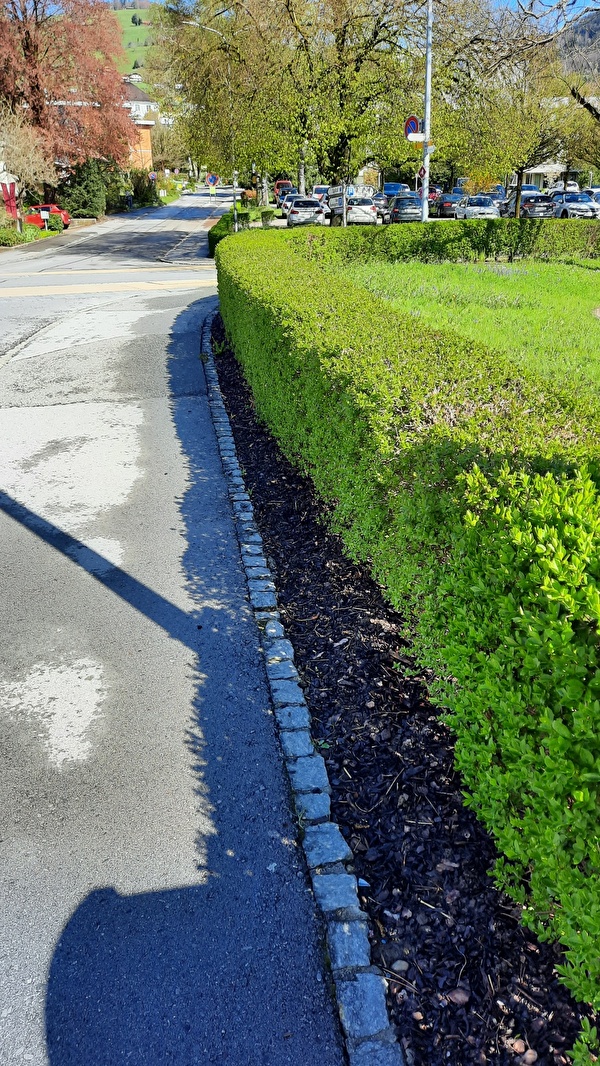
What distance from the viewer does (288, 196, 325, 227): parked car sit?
121 ft

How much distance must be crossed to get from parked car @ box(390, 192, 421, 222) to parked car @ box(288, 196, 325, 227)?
3947 mm

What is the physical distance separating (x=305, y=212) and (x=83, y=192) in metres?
21.4

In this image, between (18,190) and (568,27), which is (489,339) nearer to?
(568,27)

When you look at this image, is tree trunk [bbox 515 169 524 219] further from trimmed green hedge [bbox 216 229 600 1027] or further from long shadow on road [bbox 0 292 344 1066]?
long shadow on road [bbox 0 292 344 1066]

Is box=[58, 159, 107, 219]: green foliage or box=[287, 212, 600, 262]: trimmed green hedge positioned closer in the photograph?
box=[287, 212, 600, 262]: trimmed green hedge

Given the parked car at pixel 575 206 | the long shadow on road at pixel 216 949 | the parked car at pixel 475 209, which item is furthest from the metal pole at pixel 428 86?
the long shadow on road at pixel 216 949

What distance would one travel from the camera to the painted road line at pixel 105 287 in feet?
71.8

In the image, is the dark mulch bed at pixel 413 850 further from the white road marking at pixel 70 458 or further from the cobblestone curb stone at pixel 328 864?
the white road marking at pixel 70 458

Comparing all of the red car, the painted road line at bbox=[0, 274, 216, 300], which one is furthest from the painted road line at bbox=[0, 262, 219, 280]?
the red car

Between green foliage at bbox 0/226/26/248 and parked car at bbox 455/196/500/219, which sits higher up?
parked car at bbox 455/196/500/219

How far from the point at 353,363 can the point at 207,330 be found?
10152mm

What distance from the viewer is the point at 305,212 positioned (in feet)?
122

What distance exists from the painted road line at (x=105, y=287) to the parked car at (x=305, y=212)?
15.2 metres

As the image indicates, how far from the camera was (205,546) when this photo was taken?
5945 mm
